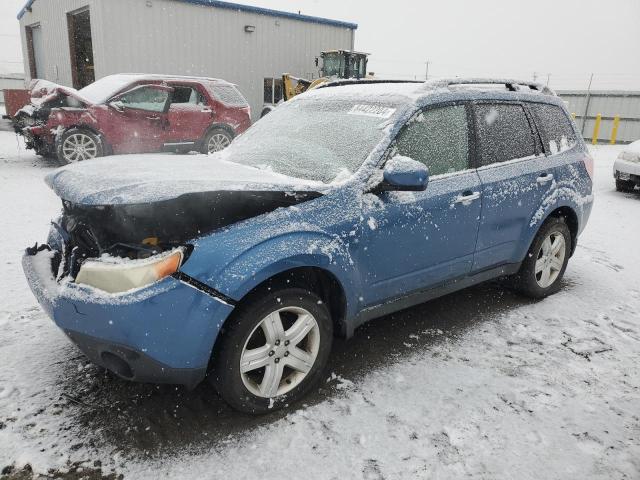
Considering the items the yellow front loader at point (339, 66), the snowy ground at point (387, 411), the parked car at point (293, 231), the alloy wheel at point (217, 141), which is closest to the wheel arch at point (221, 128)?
the alloy wheel at point (217, 141)

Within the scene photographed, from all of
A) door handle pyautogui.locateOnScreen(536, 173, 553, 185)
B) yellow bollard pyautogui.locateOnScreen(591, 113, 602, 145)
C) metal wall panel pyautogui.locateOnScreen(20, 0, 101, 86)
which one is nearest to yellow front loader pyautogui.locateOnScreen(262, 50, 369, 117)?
metal wall panel pyautogui.locateOnScreen(20, 0, 101, 86)

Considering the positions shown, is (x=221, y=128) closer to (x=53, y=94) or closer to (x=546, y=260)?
(x=53, y=94)

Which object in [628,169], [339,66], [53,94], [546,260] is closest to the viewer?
[546,260]

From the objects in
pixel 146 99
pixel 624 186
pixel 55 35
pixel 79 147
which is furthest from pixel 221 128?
pixel 55 35

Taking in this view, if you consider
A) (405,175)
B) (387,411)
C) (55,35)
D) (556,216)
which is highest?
(55,35)

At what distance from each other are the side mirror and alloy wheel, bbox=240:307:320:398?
84 centimetres

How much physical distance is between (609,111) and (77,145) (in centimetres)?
2263

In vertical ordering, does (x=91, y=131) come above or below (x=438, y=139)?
below

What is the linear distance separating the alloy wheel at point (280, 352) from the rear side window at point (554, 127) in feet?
8.37

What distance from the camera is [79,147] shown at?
27.7 ft

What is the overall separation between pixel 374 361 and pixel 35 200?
562cm

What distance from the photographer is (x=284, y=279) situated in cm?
240

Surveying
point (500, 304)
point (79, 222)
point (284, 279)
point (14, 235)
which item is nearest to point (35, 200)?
point (14, 235)

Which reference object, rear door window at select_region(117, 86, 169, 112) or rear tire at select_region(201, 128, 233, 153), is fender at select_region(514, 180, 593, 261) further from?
rear door window at select_region(117, 86, 169, 112)
